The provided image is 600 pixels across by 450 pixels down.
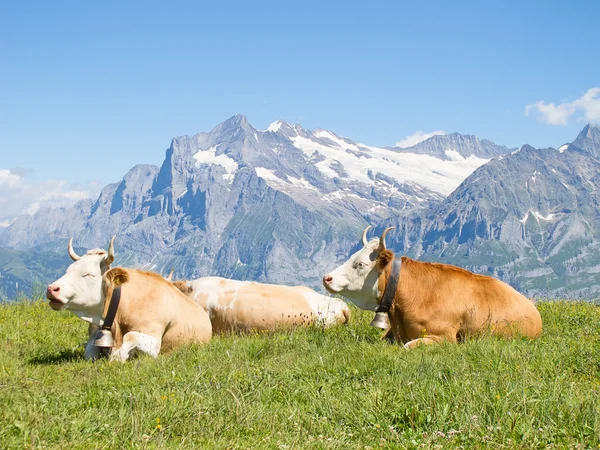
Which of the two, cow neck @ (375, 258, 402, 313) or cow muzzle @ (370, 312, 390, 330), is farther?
cow muzzle @ (370, 312, 390, 330)

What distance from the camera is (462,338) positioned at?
11.3 m

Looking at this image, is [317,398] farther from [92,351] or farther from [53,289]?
[53,289]

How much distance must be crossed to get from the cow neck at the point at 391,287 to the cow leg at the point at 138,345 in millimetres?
4089

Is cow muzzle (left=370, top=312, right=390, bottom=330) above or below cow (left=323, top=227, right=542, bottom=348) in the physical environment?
below

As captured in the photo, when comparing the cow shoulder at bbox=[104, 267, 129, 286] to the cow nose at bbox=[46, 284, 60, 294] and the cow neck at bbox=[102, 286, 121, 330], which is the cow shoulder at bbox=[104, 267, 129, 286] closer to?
the cow neck at bbox=[102, 286, 121, 330]

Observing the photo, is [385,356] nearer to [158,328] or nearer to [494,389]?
[494,389]

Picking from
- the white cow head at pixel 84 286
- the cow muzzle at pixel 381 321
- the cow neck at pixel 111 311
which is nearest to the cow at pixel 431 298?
the cow muzzle at pixel 381 321

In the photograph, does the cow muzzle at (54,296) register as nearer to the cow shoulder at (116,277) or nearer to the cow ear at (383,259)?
the cow shoulder at (116,277)

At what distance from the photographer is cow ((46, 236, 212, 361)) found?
10.8m

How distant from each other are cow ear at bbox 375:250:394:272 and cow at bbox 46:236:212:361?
142 inches

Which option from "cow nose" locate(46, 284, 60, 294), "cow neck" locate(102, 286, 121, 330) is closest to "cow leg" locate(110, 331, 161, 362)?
"cow neck" locate(102, 286, 121, 330)

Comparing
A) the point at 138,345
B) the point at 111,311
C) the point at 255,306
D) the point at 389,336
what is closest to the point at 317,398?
the point at 138,345

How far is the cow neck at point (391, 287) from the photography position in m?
Result: 11.7

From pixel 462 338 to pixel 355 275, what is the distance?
2.21 meters
